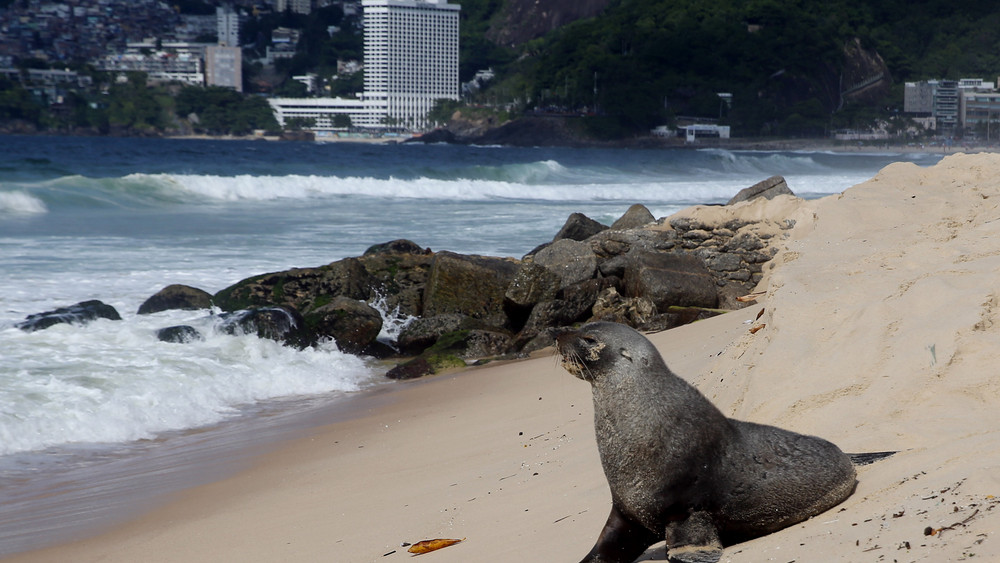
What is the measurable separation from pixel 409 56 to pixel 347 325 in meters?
107

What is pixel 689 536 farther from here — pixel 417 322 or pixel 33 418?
pixel 417 322

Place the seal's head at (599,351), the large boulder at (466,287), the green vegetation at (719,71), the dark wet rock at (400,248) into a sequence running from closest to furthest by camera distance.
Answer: the seal's head at (599,351), the large boulder at (466,287), the dark wet rock at (400,248), the green vegetation at (719,71)

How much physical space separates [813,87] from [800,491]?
8743cm

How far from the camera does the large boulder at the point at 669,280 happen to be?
8953mm

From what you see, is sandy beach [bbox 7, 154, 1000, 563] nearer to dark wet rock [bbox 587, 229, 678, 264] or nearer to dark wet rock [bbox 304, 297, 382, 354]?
dark wet rock [bbox 304, 297, 382, 354]

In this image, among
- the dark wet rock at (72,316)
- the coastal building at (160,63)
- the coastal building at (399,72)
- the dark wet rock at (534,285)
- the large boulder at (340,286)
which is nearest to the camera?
the dark wet rock at (72,316)

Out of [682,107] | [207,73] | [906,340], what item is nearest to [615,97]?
[682,107]

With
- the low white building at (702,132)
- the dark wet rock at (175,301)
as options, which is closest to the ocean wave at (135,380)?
the dark wet rock at (175,301)

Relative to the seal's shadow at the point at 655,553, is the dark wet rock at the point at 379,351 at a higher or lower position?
lower

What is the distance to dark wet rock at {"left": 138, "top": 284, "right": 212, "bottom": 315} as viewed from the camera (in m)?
10.2

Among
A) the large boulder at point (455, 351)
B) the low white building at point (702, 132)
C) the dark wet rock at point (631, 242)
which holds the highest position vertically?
the low white building at point (702, 132)

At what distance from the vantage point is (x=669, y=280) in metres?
9.02

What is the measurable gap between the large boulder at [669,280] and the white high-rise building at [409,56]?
93.5 metres

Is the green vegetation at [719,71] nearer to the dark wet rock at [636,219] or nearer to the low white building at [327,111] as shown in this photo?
the low white building at [327,111]
